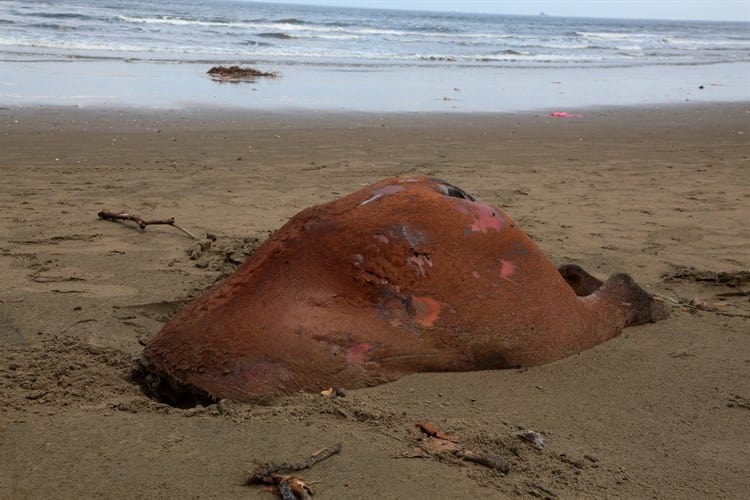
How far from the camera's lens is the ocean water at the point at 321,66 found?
14.1 m

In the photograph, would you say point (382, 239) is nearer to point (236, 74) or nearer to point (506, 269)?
point (506, 269)

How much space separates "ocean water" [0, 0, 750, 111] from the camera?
46.3 ft

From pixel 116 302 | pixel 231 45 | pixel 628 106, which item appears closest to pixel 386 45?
pixel 231 45

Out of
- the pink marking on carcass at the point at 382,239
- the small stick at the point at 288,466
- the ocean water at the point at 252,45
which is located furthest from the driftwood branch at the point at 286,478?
the ocean water at the point at 252,45

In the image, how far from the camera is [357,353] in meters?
2.78

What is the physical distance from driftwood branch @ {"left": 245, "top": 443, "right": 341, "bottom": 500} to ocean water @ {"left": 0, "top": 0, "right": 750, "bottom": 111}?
425 inches

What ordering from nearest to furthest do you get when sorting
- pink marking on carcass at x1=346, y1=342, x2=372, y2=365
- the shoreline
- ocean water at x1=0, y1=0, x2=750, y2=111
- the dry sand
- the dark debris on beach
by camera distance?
1. the dry sand
2. pink marking on carcass at x1=346, y1=342, x2=372, y2=365
3. the shoreline
4. ocean water at x1=0, y1=0, x2=750, y2=111
5. the dark debris on beach

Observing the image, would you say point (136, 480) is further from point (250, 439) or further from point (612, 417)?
point (612, 417)

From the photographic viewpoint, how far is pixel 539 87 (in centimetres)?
1797

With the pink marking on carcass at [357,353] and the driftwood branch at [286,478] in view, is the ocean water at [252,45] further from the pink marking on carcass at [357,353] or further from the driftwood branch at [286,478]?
the driftwood branch at [286,478]

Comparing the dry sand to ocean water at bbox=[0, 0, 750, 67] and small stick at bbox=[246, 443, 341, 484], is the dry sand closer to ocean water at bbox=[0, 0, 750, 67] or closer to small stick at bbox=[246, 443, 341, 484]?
small stick at bbox=[246, 443, 341, 484]

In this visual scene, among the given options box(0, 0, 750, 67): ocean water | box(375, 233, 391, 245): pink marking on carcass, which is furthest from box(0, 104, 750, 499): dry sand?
box(0, 0, 750, 67): ocean water

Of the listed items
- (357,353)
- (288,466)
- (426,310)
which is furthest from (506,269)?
(288,466)

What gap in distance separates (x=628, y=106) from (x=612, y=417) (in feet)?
42.3
